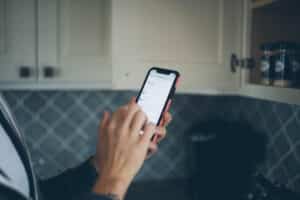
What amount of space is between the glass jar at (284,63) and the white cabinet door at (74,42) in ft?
2.10

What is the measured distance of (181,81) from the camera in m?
1.13

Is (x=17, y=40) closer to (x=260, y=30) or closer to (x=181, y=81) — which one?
(x=181, y=81)

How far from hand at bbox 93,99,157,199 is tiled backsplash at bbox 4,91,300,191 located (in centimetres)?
95

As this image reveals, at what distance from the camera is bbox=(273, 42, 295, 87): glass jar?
0.91 meters

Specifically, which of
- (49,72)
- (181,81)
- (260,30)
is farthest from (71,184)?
(260,30)

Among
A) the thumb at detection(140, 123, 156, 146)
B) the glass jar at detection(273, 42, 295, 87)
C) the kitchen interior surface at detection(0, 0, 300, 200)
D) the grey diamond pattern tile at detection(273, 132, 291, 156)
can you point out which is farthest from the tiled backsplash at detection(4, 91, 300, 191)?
the thumb at detection(140, 123, 156, 146)

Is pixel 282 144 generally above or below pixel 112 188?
below

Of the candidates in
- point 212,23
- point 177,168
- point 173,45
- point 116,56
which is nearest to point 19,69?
point 116,56

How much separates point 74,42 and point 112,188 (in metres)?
0.86

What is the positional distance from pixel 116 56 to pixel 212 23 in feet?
0.98

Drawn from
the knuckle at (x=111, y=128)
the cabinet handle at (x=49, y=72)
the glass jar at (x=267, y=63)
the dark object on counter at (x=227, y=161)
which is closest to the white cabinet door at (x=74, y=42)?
the cabinet handle at (x=49, y=72)

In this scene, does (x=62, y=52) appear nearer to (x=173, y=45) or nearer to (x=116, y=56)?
(x=116, y=56)

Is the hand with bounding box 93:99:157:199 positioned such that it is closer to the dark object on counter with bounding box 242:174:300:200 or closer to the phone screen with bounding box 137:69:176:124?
the phone screen with bounding box 137:69:176:124

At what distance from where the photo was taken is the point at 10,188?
51 centimetres
